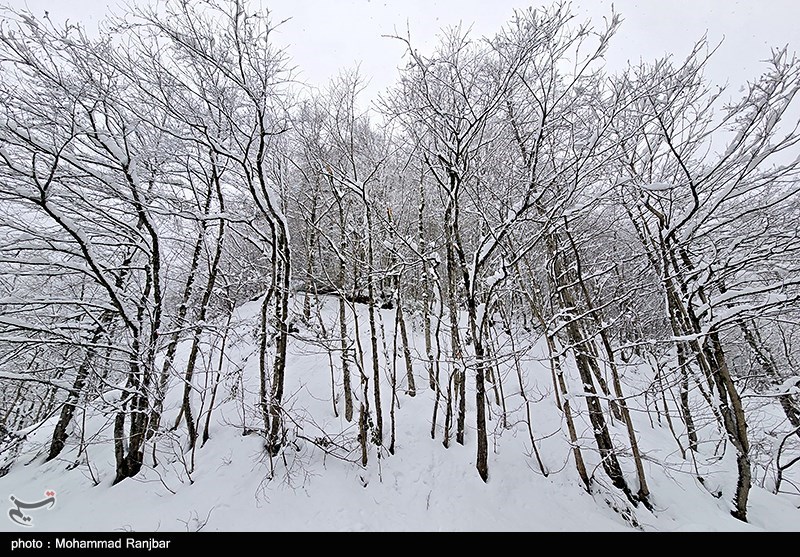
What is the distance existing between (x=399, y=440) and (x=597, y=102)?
22.1 feet

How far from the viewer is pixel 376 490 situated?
482 cm

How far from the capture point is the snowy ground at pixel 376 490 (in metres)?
4.21

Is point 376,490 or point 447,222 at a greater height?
point 447,222

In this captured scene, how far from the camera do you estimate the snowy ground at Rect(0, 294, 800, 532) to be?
421cm

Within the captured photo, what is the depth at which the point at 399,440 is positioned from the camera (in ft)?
19.0

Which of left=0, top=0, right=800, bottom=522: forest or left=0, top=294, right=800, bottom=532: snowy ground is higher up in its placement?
left=0, top=0, right=800, bottom=522: forest

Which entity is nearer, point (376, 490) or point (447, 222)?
point (376, 490)

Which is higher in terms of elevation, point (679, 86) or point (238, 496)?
point (679, 86)

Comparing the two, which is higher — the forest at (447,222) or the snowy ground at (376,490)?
the forest at (447,222)
